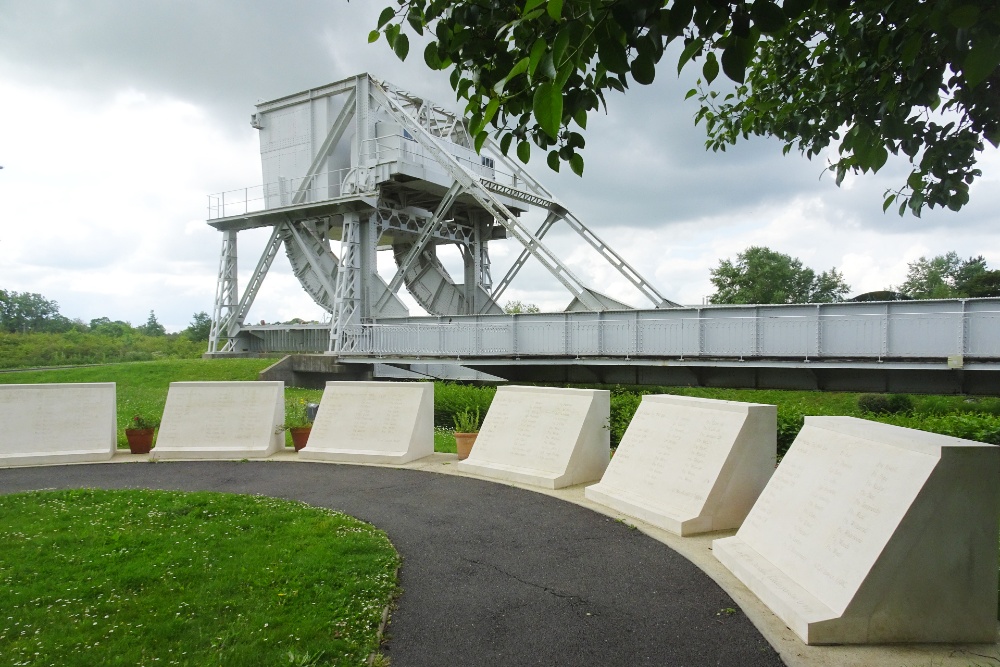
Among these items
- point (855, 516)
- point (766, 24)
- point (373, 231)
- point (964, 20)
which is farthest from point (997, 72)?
point (373, 231)

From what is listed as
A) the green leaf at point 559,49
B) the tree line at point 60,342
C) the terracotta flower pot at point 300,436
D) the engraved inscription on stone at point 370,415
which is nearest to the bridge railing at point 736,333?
the engraved inscription on stone at point 370,415

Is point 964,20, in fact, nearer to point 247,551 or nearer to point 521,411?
point 247,551

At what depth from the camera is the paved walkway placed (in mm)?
4727

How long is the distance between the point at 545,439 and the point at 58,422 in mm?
9718

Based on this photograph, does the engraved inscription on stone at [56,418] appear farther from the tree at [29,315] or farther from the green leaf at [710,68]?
the tree at [29,315]

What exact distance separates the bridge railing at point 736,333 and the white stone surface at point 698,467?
38.0 feet

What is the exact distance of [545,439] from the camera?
10.6m

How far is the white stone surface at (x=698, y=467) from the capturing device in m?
7.62

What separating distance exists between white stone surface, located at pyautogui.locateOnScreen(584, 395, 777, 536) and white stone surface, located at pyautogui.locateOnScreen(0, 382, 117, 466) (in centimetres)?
1002

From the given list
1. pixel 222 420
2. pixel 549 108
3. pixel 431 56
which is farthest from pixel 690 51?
pixel 222 420

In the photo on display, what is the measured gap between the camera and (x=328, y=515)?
26.9ft

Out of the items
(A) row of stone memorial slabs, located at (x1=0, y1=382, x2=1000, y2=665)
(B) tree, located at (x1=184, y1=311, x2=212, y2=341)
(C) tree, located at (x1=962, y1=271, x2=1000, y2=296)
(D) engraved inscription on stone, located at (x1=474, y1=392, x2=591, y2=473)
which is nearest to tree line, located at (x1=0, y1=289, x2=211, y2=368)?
(B) tree, located at (x1=184, y1=311, x2=212, y2=341)

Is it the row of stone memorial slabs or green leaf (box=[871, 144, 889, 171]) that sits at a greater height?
green leaf (box=[871, 144, 889, 171])

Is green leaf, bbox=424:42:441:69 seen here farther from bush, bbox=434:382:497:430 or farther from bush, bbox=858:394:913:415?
bush, bbox=858:394:913:415
